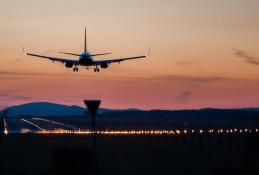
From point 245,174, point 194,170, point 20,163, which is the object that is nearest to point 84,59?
point 20,163

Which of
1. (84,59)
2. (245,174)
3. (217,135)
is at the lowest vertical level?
(245,174)

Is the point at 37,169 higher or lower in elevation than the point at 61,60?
lower

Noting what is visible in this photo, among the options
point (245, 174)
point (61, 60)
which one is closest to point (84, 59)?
point (61, 60)

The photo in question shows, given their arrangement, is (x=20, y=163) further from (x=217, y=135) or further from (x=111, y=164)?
(x=217, y=135)

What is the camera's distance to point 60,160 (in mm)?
32094

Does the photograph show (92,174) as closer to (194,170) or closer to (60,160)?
(60,160)

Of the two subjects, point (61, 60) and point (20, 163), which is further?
point (61, 60)

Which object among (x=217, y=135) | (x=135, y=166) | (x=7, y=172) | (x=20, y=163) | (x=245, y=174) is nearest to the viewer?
(x=245, y=174)

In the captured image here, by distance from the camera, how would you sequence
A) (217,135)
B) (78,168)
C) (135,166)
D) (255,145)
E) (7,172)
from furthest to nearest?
(217,135) → (135,166) → (255,145) → (7,172) → (78,168)

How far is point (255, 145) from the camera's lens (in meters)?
41.3

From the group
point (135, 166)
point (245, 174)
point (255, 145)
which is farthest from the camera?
point (135, 166)

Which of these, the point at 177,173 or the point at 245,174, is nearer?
the point at 245,174

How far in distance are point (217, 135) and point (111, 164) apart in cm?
4691

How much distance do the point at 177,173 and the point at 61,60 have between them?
75439mm
